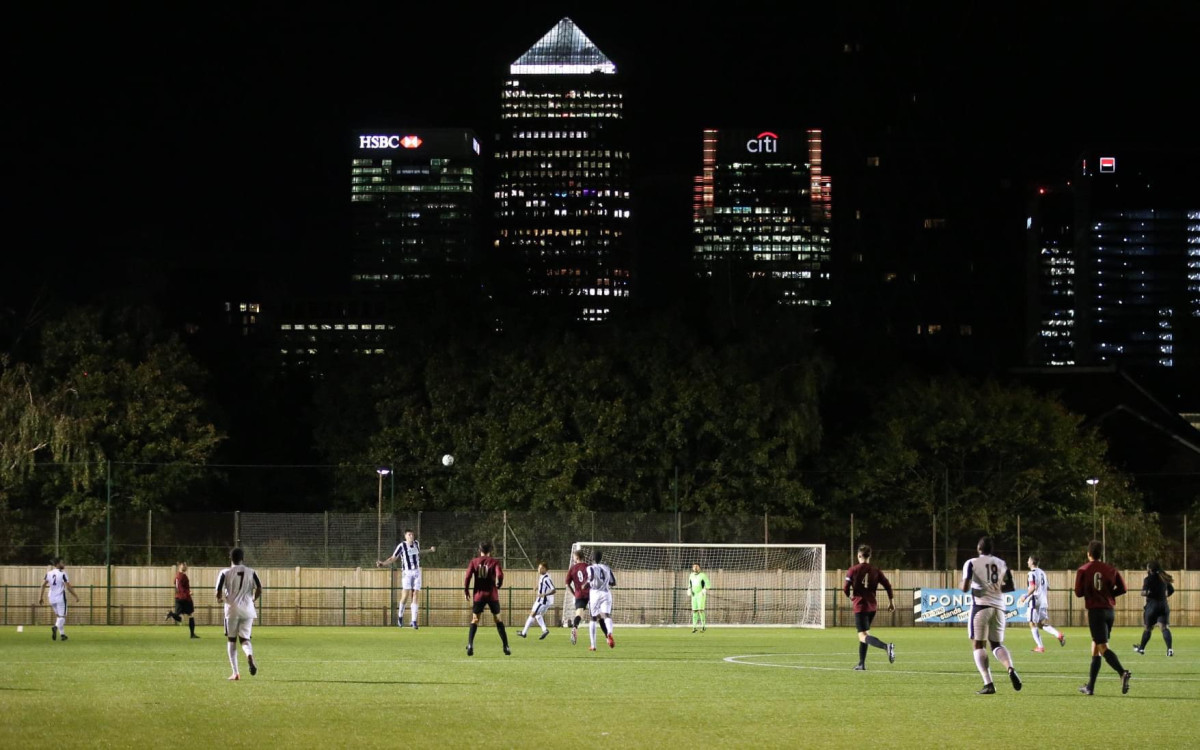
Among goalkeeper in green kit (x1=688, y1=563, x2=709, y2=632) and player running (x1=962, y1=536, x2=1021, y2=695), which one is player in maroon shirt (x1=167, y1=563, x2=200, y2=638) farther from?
player running (x1=962, y1=536, x2=1021, y2=695)

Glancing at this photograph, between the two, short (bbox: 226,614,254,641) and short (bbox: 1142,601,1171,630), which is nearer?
short (bbox: 226,614,254,641)

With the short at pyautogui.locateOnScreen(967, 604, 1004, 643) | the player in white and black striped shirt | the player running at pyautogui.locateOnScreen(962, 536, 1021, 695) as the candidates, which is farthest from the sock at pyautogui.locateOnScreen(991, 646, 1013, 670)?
the player in white and black striped shirt

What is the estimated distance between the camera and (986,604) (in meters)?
18.7

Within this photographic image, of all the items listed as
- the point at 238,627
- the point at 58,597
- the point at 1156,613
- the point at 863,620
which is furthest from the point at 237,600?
the point at 1156,613

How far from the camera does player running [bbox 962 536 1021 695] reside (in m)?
18.5

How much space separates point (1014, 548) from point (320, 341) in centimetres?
3269

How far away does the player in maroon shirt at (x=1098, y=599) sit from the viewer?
18.6 metres

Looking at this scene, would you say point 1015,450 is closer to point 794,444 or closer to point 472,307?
point 794,444

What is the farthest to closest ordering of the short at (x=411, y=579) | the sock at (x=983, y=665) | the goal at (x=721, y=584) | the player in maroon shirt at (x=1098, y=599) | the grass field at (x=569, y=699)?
the goal at (x=721, y=584) → the short at (x=411, y=579) → the player in maroon shirt at (x=1098, y=599) → the sock at (x=983, y=665) → the grass field at (x=569, y=699)

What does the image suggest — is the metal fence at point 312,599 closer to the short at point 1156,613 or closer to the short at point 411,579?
the short at point 411,579

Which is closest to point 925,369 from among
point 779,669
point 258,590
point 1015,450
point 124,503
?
point 1015,450

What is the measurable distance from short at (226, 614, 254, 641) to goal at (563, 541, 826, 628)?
23.6m

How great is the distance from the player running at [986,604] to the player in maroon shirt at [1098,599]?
98 cm

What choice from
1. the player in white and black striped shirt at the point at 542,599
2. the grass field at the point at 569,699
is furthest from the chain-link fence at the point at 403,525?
the grass field at the point at 569,699
